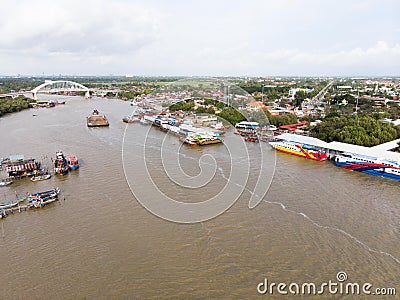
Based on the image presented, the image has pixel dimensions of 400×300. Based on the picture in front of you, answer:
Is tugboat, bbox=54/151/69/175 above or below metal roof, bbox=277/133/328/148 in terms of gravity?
below

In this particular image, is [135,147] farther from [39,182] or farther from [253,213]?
[253,213]

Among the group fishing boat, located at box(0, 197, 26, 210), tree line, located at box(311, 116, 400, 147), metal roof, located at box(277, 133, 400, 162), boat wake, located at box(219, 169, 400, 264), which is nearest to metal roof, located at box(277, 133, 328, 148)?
metal roof, located at box(277, 133, 400, 162)

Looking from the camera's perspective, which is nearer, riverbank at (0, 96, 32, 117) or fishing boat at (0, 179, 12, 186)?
fishing boat at (0, 179, 12, 186)

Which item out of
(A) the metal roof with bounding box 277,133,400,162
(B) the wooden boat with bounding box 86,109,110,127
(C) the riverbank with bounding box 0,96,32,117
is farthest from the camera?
(C) the riverbank with bounding box 0,96,32,117

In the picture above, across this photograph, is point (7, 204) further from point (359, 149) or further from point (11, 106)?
point (11, 106)

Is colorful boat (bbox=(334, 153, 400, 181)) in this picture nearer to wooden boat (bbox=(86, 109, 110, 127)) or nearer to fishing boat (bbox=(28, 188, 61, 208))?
fishing boat (bbox=(28, 188, 61, 208))

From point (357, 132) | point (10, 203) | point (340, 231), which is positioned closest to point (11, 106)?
point (10, 203)
